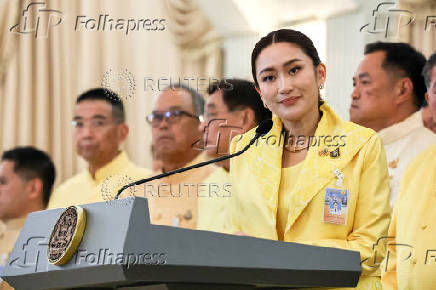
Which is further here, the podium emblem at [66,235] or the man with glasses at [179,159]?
the man with glasses at [179,159]

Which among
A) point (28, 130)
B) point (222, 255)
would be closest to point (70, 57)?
point (28, 130)

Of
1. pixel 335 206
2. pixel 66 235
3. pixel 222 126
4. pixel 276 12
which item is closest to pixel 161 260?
pixel 66 235

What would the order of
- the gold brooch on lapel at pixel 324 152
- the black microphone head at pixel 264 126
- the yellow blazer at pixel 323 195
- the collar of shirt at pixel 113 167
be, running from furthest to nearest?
the collar of shirt at pixel 113 167 < the gold brooch on lapel at pixel 324 152 < the yellow blazer at pixel 323 195 < the black microphone head at pixel 264 126

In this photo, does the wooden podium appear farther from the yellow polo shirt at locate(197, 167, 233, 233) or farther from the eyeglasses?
the eyeglasses

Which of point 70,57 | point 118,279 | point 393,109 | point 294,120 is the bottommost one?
point 118,279

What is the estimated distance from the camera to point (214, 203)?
10.2 ft

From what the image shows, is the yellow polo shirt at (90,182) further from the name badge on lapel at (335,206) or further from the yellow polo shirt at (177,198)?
the name badge on lapel at (335,206)

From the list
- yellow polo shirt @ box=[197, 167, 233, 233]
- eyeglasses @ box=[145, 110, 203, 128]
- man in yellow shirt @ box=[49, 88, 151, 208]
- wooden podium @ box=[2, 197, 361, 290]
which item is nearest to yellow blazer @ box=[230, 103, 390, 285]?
wooden podium @ box=[2, 197, 361, 290]

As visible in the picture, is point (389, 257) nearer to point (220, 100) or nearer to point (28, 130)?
point (220, 100)

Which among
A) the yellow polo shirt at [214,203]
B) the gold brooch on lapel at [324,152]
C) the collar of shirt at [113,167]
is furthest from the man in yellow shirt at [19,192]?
the gold brooch on lapel at [324,152]

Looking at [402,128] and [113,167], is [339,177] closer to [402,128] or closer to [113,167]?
[402,128]

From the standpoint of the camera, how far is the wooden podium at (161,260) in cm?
126

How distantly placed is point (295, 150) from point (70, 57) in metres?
2.84

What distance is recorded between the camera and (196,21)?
3.90 m
